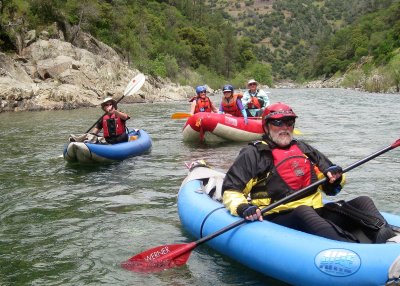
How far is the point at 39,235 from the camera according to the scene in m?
4.61

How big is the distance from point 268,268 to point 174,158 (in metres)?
5.50

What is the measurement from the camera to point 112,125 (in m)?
8.34

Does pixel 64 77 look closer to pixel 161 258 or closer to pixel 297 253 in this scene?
pixel 161 258

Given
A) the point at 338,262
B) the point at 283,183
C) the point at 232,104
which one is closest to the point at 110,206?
the point at 283,183

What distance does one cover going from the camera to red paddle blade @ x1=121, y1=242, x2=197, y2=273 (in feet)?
12.1

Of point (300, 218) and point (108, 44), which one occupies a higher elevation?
point (108, 44)

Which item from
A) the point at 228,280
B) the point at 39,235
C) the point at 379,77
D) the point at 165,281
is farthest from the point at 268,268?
the point at 379,77

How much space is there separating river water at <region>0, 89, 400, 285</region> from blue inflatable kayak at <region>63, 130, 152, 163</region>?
0.46 feet

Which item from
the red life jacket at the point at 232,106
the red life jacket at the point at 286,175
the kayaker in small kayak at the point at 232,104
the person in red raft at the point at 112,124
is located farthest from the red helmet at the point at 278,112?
the red life jacket at the point at 232,106

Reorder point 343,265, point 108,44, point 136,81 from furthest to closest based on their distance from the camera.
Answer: point 108,44, point 136,81, point 343,265

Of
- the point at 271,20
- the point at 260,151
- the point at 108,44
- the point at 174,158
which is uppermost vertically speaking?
the point at 271,20

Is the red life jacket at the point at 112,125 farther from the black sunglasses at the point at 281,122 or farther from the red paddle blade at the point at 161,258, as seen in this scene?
the black sunglasses at the point at 281,122

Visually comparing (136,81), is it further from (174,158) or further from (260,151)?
(260,151)

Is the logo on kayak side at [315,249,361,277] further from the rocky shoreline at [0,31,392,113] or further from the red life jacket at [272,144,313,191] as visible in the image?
the rocky shoreline at [0,31,392,113]
